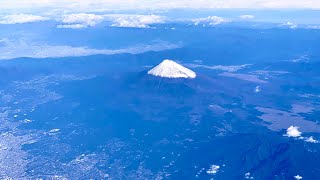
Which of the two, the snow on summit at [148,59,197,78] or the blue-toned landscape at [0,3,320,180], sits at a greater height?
the snow on summit at [148,59,197,78]

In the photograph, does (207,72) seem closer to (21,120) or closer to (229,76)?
(229,76)

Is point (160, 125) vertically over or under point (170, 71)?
under

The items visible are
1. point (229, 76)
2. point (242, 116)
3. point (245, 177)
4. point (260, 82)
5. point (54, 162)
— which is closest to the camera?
point (245, 177)

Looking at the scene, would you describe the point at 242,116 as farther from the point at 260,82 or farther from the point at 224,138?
the point at 260,82

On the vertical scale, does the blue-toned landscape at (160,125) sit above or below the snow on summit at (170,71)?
below

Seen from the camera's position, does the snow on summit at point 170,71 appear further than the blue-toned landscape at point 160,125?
Yes

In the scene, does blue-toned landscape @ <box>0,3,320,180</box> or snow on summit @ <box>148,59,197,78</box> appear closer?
blue-toned landscape @ <box>0,3,320,180</box>

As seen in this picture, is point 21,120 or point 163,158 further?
point 21,120

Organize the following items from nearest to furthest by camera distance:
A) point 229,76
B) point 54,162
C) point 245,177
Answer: point 245,177 < point 54,162 < point 229,76

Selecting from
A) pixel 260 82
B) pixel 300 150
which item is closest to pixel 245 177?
pixel 300 150

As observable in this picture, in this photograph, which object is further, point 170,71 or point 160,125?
point 170,71
